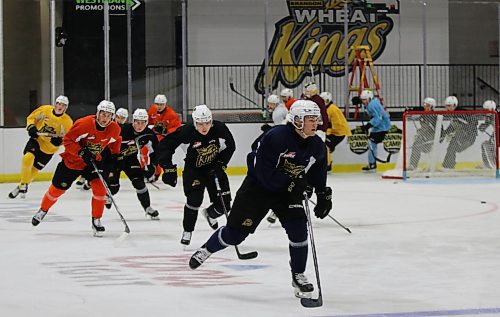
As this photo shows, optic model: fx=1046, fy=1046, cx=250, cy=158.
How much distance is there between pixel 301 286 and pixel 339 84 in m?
11.3

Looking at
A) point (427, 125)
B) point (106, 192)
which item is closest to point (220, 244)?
point (106, 192)

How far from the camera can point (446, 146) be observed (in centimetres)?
1433

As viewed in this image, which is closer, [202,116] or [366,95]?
[202,116]

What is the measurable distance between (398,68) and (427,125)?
337 centimetres

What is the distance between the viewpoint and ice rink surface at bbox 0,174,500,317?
5219mm

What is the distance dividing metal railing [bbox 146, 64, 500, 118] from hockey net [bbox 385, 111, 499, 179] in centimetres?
228

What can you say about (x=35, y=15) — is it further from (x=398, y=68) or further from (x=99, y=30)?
(x=398, y=68)

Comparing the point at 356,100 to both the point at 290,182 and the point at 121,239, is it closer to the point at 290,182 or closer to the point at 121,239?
the point at 121,239

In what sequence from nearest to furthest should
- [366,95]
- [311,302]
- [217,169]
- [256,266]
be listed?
1. [311,302]
2. [256,266]
3. [217,169]
4. [366,95]

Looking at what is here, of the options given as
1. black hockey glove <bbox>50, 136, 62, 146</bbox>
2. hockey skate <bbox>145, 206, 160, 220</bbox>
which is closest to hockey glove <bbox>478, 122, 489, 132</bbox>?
black hockey glove <bbox>50, 136, 62, 146</bbox>

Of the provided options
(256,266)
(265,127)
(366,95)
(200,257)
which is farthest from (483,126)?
(200,257)

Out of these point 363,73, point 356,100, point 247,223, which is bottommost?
point 247,223

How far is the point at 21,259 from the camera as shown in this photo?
280 inches

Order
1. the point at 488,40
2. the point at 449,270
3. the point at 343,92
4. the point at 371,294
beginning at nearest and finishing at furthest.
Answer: the point at 371,294 → the point at 449,270 → the point at 343,92 → the point at 488,40
